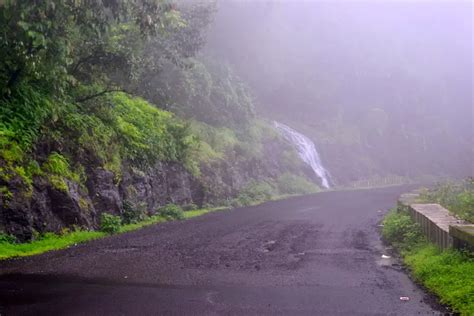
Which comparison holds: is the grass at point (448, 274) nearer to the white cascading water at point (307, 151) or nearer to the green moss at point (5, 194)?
the green moss at point (5, 194)

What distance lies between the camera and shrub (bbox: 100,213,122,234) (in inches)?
594

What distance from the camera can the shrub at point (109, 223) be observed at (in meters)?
15.1

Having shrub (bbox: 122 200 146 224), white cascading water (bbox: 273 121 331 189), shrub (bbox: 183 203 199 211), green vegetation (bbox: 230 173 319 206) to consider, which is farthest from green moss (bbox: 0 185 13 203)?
white cascading water (bbox: 273 121 331 189)

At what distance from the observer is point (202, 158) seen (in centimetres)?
2753

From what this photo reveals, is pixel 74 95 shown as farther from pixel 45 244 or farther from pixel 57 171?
pixel 45 244

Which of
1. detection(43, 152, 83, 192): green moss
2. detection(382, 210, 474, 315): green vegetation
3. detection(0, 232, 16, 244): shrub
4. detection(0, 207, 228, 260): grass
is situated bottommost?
detection(382, 210, 474, 315): green vegetation

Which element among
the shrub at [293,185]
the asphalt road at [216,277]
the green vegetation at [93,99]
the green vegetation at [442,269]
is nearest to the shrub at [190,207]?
the green vegetation at [93,99]

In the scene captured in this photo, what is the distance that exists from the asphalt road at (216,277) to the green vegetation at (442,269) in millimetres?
274

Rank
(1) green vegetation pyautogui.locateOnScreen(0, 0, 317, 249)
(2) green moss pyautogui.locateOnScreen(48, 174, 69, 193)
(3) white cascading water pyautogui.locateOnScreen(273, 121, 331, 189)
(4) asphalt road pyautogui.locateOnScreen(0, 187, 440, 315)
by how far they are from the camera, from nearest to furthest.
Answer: (4) asphalt road pyautogui.locateOnScreen(0, 187, 440, 315)
(1) green vegetation pyautogui.locateOnScreen(0, 0, 317, 249)
(2) green moss pyautogui.locateOnScreen(48, 174, 69, 193)
(3) white cascading water pyautogui.locateOnScreen(273, 121, 331, 189)

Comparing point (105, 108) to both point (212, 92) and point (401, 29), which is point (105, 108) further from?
point (401, 29)

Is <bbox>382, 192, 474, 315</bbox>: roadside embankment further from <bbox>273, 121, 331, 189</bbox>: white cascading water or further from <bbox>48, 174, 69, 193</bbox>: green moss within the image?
<bbox>273, 121, 331, 189</bbox>: white cascading water

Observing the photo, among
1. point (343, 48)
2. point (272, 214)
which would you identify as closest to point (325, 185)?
point (272, 214)

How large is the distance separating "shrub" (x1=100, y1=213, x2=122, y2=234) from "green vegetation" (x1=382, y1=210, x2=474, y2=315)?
716 centimetres

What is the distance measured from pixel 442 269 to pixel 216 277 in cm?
359
